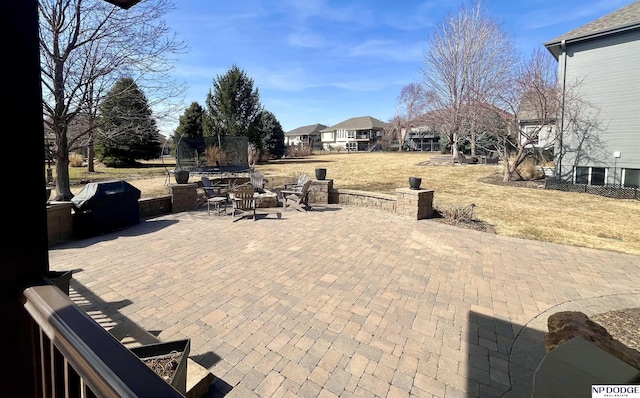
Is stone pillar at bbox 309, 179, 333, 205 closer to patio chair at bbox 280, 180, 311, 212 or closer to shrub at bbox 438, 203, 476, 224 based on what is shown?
patio chair at bbox 280, 180, 311, 212

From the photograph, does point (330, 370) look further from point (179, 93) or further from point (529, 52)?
point (529, 52)

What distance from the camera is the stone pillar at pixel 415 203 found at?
26.2ft

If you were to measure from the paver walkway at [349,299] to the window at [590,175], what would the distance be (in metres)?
9.01

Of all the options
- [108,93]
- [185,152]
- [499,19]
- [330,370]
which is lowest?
[330,370]

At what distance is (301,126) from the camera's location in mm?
80938

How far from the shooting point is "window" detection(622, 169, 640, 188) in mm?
11461

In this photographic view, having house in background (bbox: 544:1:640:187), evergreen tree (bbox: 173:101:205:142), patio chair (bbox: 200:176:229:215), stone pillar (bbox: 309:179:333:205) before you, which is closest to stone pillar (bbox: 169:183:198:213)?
patio chair (bbox: 200:176:229:215)

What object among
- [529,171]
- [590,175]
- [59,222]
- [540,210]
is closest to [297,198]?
[59,222]

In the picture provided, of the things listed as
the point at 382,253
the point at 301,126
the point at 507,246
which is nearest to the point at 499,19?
the point at 507,246

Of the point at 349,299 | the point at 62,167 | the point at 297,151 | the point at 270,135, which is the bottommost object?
the point at 349,299

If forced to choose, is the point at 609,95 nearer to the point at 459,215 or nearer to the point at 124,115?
the point at 459,215

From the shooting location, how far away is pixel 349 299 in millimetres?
3889

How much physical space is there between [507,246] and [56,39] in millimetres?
11294

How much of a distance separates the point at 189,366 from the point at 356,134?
6269 cm
